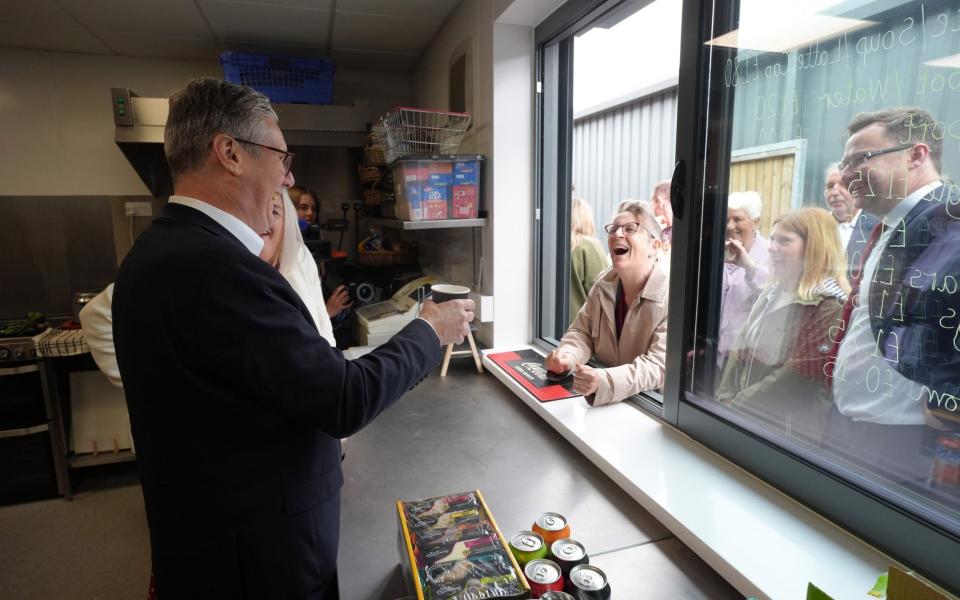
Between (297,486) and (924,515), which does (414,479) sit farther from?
(924,515)

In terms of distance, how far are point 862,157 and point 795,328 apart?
0.34 metres

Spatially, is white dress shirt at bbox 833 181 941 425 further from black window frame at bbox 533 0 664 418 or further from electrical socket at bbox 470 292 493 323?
electrical socket at bbox 470 292 493 323

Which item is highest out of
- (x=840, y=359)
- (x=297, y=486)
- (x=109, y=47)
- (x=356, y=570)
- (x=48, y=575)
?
(x=109, y=47)

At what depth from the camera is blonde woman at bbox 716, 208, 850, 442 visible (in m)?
0.94

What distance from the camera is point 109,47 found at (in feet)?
9.82

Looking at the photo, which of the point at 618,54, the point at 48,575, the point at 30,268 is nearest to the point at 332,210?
the point at 30,268

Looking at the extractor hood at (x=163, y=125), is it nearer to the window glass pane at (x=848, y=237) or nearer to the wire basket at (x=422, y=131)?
the wire basket at (x=422, y=131)

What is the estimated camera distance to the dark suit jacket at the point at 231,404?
0.79 m

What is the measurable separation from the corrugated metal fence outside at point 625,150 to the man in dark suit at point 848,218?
104 inches

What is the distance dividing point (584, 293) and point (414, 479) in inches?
67.2

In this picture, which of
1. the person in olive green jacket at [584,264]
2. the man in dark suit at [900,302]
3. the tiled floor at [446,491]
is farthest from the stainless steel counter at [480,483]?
the person in olive green jacket at [584,264]

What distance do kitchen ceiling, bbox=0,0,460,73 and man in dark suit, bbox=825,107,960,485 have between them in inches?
82.5

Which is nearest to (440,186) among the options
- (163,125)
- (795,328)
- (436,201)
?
(436,201)

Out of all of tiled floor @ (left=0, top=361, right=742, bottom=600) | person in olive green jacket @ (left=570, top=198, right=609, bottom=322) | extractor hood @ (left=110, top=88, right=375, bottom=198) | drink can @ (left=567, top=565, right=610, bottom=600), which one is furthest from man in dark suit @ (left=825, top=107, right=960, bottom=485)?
extractor hood @ (left=110, top=88, right=375, bottom=198)
